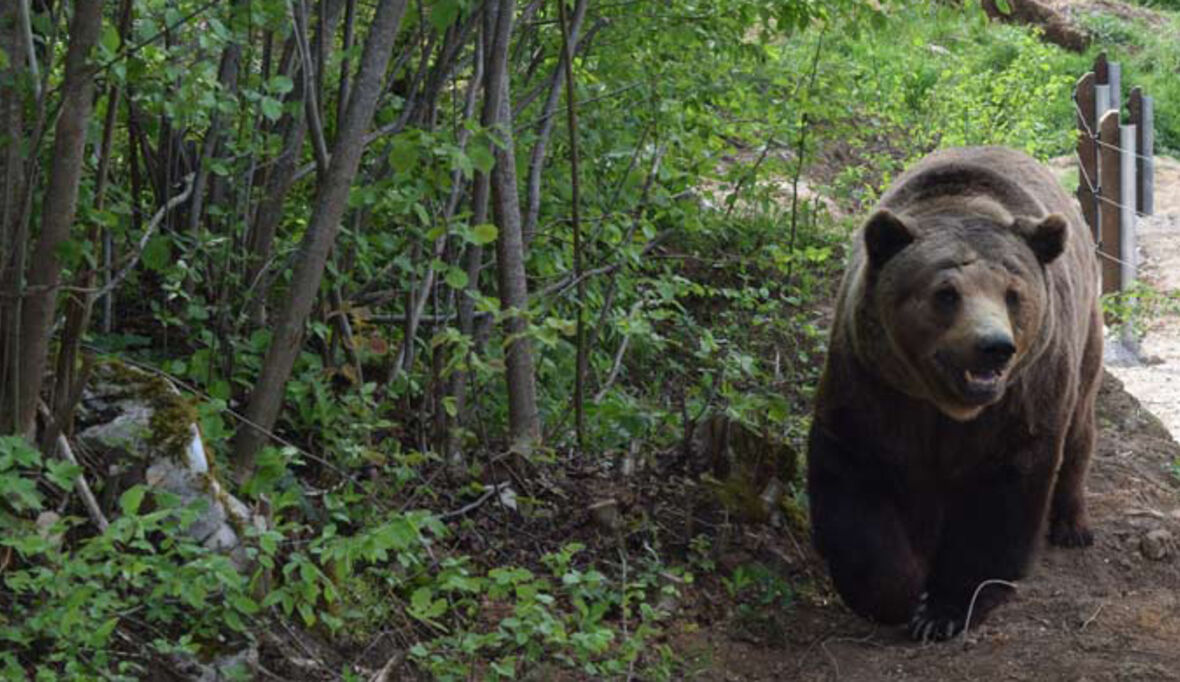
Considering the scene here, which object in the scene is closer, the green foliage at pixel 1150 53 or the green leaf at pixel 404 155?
the green leaf at pixel 404 155

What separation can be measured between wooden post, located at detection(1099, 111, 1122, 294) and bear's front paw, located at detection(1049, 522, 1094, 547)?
5420 mm

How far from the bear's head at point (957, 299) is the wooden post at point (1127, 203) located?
6345mm

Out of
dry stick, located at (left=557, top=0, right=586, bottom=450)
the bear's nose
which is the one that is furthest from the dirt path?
the bear's nose

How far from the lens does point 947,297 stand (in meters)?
5.06

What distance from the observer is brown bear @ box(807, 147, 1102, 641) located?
5.15 metres

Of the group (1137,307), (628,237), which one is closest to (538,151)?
(628,237)

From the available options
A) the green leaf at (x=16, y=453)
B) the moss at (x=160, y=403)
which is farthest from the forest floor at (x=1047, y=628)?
the green leaf at (x=16, y=453)

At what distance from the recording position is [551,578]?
5.30 meters

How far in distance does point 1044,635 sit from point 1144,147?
7.07 meters

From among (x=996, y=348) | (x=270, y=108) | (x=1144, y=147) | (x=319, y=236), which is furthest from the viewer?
(x=1144, y=147)

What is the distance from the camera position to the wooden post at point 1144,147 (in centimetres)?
1165

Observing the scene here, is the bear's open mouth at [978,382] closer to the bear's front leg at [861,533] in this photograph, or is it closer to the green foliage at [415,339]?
the bear's front leg at [861,533]

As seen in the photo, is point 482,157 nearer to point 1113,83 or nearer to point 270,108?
point 270,108

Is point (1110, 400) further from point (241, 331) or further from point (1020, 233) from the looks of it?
point (241, 331)
